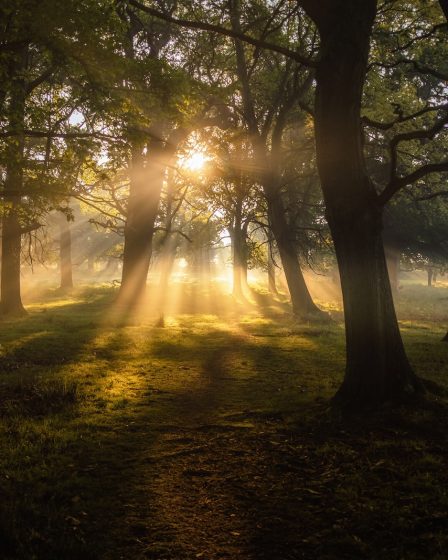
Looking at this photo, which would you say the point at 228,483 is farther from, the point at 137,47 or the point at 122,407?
the point at 137,47

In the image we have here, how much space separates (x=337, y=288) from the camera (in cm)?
4538

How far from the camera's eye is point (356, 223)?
279 inches

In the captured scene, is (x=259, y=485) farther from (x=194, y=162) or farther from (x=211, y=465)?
(x=194, y=162)

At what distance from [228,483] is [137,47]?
795 inches

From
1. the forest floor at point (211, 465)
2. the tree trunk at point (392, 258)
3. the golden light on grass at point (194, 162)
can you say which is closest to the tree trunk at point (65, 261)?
the golden light on grass at point (194, 162)

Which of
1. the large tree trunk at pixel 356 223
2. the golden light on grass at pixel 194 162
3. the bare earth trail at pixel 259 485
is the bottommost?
the bare earth trail at pixel 259 485

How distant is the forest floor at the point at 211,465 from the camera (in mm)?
3979

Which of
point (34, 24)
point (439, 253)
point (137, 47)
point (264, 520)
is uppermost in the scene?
point (137, 47)

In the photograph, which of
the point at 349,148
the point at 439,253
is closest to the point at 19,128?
the point at 349,148

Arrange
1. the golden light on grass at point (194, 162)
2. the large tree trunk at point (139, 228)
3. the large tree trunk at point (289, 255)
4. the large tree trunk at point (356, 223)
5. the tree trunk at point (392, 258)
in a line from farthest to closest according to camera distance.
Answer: the tree trunk at point (392, 258) → the large tree trunk at point (139, 228) → the large tree trunk at point (289, 255) → the golden light on grass at point (194, 162) → the large tree trunk at point (356, 223)

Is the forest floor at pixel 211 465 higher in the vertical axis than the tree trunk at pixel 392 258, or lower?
lower

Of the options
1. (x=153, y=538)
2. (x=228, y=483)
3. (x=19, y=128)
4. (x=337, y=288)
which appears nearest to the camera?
(x=153, y=538)

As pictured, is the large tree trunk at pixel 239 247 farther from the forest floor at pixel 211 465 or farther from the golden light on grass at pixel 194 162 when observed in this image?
the forest floor at pixel 211 465

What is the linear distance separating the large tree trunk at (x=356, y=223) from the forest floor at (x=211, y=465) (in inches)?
23.4
